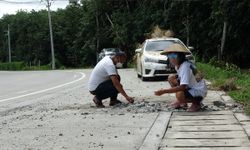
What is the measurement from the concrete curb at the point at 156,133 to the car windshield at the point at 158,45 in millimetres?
10664

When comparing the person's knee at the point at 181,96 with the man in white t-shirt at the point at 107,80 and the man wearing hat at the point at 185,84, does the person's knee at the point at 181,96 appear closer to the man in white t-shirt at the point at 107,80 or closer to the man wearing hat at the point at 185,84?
the man wearing hat at the point at 185,84

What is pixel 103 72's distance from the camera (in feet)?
37.2

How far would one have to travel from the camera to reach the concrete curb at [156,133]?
680 centimetres

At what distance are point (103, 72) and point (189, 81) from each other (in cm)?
223

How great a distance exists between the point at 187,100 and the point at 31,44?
3453 inches

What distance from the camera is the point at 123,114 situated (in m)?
9.87

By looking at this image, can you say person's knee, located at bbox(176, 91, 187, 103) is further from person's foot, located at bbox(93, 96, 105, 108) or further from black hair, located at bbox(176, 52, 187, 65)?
person's foot, located at bbox(93, 96, 105, 108)

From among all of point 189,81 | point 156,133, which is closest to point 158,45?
point 189,81

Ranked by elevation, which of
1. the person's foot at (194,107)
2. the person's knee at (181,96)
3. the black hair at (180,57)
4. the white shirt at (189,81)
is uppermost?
the black hair at (180,57)

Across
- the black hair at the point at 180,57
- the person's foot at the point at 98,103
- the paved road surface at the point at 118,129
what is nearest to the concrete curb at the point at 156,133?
the paved road surface at the point at 118,129

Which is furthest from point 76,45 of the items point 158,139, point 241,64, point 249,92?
point 158,139

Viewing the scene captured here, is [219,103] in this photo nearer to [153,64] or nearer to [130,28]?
[153,64]

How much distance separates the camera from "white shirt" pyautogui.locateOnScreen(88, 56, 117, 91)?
11130 mm

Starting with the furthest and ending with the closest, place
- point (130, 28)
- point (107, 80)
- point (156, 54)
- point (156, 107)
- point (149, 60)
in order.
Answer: point (130, 28), point (156, 54), point (149, 60), point (107, 80), point (156, 107)
